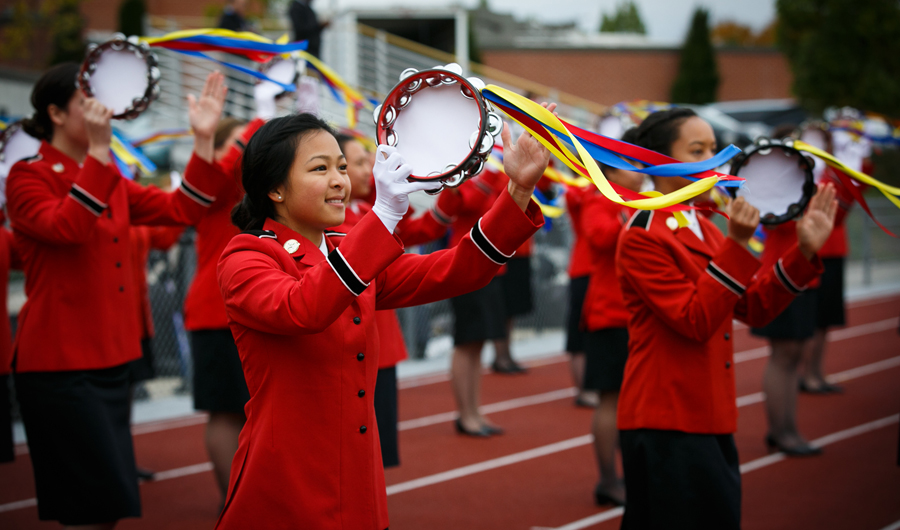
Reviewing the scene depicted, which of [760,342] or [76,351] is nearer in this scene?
[76,351]

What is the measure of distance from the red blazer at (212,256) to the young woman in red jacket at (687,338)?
1951mm

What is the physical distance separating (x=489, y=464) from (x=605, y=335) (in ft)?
4.35

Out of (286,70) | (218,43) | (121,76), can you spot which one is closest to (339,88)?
(286,70)

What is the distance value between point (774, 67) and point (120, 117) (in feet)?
97.1

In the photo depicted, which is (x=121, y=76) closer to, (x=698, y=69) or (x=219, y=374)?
(x=219, y=374)

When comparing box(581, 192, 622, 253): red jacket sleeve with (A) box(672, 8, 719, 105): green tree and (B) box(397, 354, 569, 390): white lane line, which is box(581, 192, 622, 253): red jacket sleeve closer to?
(B) box(397, 354, 569, 390): white lane line

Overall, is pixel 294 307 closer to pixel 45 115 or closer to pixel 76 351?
pixel 76 351

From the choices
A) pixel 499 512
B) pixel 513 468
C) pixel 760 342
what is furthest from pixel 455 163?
pixel 760 342

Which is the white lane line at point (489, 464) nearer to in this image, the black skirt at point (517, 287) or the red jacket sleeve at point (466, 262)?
the black skirt at point (517, 287)

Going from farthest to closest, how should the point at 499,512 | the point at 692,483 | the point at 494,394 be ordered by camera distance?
the point at 494,394 < the point at 499,512 < the point at 692,483

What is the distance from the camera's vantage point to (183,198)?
354cm

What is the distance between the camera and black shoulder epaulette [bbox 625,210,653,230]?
295 centimetres

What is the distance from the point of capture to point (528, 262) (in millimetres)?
7488

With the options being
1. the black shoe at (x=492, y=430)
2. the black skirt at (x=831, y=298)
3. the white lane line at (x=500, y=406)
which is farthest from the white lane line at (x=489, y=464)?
the black skirt at (x=831, y=298)
